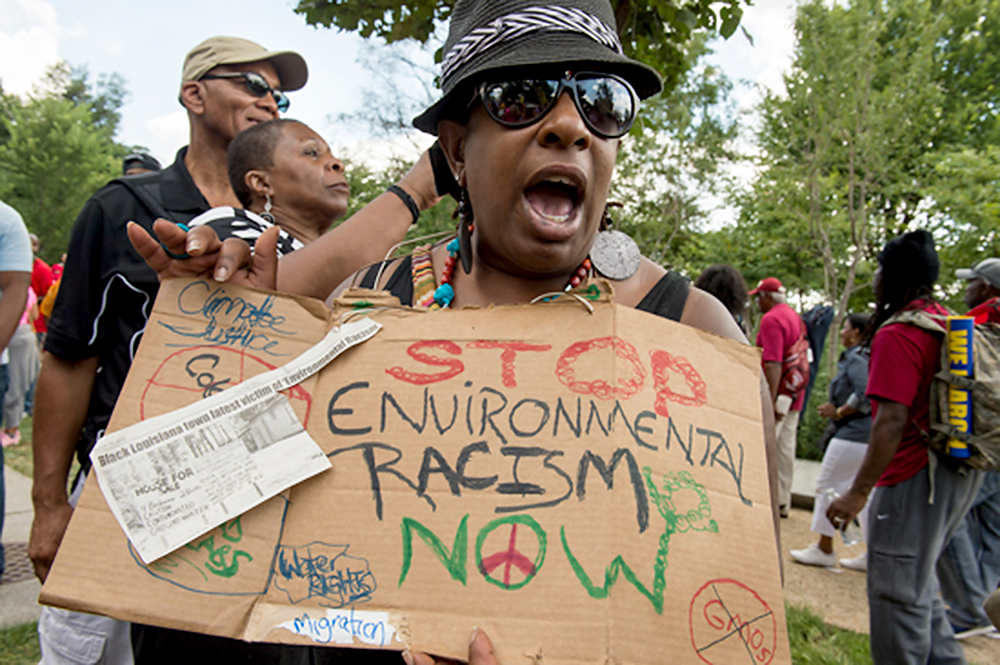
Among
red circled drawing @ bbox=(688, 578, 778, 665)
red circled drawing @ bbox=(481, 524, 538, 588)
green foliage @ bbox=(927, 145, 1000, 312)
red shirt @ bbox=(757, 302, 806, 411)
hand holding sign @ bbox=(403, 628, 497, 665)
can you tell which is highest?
green foliage @ bbox=(927, 145, 1000, 312)

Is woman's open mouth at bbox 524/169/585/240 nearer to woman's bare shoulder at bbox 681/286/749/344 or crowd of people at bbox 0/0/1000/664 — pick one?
crowd of people at bbox 0/0/1000/664

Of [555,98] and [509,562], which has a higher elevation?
[555,98]

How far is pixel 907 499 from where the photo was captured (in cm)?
269

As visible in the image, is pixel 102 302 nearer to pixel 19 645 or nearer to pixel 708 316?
pixel 708 316

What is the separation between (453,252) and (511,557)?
2.54 ft

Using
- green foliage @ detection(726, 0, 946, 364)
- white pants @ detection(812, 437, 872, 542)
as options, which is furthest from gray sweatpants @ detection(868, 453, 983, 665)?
green foliage @ detection(726, 0, 946, 364)

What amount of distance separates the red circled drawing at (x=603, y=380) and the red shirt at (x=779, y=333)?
4.66 m

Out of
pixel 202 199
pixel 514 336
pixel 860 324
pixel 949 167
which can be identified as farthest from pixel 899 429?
pixel 949 167

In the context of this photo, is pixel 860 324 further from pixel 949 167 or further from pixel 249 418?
pixel 949 167

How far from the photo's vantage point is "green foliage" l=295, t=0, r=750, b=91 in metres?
2.37

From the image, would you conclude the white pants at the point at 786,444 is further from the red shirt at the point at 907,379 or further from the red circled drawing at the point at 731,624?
the red circled drawing at the point at 731,624

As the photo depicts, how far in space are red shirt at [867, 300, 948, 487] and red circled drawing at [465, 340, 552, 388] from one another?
2292 millimetres

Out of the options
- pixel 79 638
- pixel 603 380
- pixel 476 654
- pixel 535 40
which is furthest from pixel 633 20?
pixel 79 638

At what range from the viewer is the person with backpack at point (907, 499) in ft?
8.36
